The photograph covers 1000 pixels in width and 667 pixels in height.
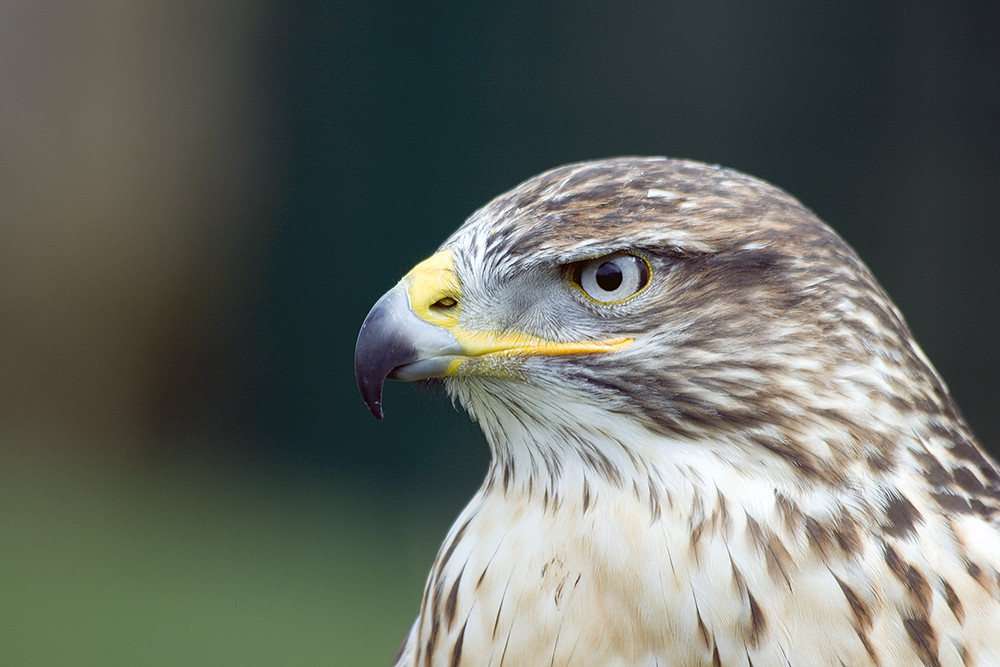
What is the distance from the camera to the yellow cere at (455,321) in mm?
1751

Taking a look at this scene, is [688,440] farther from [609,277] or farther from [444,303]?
[444,303]

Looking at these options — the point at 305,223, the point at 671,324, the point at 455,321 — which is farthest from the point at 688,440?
the point at 305,223

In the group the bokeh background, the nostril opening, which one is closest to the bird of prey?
the nostril opening

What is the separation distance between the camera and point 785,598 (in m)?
1.56

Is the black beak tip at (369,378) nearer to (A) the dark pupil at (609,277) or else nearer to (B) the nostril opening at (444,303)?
(B) the nostril opening at (444,303)

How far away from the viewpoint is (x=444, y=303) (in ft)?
5.81

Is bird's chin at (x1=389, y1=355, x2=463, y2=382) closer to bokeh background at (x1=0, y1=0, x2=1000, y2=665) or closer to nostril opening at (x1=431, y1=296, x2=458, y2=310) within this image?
nostril opening at (x1=431, y1=296, x2=458, y2=310)

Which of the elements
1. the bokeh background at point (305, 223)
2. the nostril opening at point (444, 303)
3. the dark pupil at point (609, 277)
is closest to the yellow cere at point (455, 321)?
the nostril opening at point (444, 303)

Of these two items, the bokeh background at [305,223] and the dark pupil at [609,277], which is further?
the bokeh background at [305,223]

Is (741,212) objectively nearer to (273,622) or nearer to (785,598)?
(785,598)

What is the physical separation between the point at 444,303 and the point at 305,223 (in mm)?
4101

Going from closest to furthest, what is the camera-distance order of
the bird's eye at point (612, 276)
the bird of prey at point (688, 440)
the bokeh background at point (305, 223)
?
1. the bird of prey at point (688, 440)
2. the bird's eye at point (612, 276)
3. the bokeh background at point (305, 223)

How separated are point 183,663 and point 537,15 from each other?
Result: 10.7ft

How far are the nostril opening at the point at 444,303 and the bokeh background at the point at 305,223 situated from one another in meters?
3.26
